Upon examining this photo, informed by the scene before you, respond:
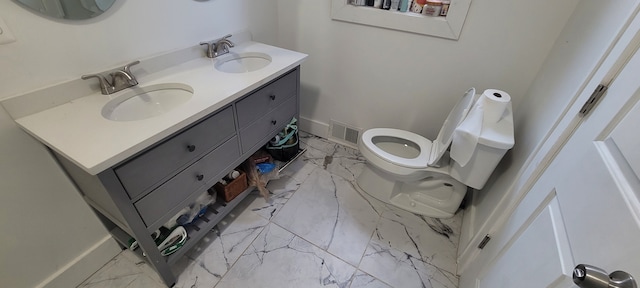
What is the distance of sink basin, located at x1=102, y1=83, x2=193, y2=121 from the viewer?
108 cm

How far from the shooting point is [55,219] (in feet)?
3.59

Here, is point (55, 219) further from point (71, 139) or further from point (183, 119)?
point (183, 119)

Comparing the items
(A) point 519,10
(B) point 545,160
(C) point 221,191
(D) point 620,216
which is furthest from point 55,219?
(A) point 519,10

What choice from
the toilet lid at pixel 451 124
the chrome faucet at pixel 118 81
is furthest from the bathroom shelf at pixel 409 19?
the chrome faucet at pixel 118 81

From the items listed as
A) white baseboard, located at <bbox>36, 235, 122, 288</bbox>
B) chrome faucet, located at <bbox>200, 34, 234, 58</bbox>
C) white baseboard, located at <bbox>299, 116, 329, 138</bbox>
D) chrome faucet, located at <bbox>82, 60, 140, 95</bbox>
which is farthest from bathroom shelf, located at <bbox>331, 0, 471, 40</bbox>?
white baseboard, located at <bbox>36, 235, 122, 288</bbox>

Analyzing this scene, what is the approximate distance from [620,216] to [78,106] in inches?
60.9

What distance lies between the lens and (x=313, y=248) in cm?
144

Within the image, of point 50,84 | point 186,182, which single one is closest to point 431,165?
point 186,182

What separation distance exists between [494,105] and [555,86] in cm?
21

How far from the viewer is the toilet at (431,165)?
1.22 metres

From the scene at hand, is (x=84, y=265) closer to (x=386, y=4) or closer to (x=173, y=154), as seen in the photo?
(x=173, y=154)

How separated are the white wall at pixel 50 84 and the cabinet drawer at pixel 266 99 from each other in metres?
0.48

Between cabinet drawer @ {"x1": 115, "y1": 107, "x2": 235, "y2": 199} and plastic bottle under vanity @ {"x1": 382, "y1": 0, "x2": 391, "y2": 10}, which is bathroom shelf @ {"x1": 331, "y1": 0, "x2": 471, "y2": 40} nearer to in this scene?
plastic bottle under vanity @ {"x1": 382, "y1": 0, "x2": 391, "y2": 10}

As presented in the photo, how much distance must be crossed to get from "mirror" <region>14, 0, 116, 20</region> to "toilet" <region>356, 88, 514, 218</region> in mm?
1350
